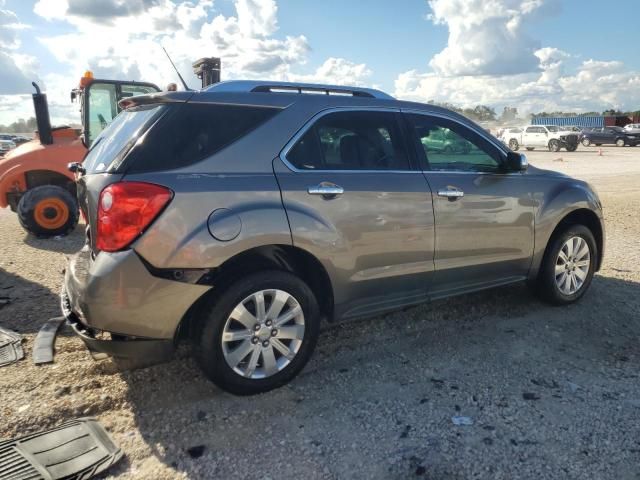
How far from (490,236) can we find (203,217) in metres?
2.38

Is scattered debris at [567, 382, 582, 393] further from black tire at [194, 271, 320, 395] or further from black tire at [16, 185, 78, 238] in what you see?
black tire at [16, 185, 78, 238]

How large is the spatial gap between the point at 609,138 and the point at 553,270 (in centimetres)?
3936

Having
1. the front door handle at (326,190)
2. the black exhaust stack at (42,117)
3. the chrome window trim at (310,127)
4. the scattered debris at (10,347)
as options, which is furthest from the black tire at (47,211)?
the front door handle at (326,190)

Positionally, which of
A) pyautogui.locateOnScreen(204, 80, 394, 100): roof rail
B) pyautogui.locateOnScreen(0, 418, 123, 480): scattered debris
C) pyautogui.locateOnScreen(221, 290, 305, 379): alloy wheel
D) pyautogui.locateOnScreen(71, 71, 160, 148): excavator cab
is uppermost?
pyautogui.locateOnScreen(71, 71, 160, 148): excavator cab

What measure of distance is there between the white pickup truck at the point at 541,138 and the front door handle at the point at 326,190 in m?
31.9

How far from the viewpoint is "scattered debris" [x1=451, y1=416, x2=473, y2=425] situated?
304 cm

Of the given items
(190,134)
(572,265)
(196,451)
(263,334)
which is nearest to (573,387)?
(572,265)

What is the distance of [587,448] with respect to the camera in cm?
281

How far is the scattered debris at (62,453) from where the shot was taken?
8.38 ft

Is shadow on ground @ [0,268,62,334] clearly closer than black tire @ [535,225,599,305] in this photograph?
Yes

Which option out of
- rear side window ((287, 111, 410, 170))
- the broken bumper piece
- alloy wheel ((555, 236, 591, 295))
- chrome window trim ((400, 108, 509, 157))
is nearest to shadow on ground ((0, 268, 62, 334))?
the broken bumper piece

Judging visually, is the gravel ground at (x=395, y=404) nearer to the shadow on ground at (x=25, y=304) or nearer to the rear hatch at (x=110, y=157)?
the shadow on ground at (x=25, y=304)

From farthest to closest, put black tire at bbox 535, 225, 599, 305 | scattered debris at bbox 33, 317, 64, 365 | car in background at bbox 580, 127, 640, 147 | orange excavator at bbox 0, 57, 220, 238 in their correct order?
1. car in background at bbox 580, 127, 640, 147
2. orange excavator at bbox 0, 57, 220, 238
3. black tire at bbox 535, 225, 599, 305
4. scattered debris at bbox 33, 317, 64, 365

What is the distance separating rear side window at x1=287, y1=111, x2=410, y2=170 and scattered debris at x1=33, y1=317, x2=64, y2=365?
2205mm
